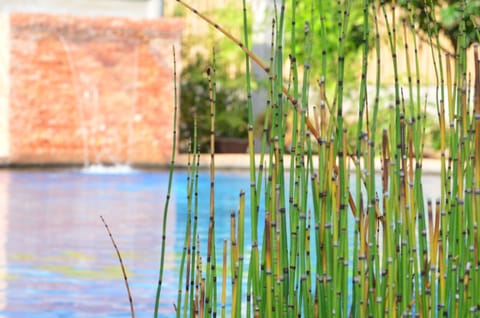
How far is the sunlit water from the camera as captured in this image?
3641mm

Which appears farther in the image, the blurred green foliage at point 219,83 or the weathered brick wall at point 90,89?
the blurred green foliage at point 219,83

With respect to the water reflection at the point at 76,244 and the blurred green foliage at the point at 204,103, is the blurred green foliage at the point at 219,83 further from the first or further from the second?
the water reflection at the point at 76,244

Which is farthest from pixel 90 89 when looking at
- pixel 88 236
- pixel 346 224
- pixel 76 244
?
pixel 346 224

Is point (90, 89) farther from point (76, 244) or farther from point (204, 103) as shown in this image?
point (76, 244)

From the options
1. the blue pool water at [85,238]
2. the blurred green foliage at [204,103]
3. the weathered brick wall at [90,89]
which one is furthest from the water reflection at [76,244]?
the blurred green foliage at [204,103]

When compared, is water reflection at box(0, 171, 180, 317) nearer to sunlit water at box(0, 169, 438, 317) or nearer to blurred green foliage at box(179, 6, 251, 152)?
sunlit water at box(0, 169, 438, 317)

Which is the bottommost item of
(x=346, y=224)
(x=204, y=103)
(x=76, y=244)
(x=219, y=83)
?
(x=76, y=244)

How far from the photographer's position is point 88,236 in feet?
16.8

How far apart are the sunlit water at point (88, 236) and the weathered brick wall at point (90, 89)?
435 millimetres

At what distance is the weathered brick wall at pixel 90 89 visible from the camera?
886 centimetres

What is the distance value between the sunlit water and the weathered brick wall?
17.1 inches

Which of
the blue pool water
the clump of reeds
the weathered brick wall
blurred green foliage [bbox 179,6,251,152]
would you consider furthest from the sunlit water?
blurred green foliage [bbox 179,6,251,152]

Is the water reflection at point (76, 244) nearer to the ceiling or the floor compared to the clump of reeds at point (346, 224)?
nearer to the floor

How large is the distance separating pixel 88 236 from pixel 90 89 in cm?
396
